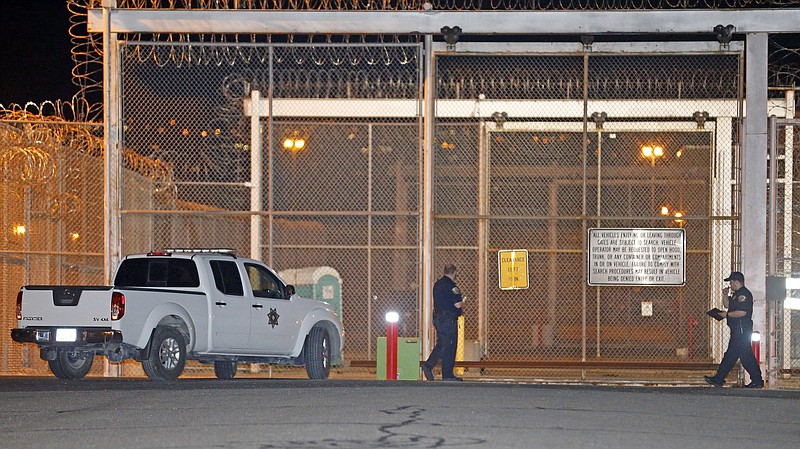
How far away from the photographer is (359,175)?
2481 centimetres

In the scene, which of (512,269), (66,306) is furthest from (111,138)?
(512,269)

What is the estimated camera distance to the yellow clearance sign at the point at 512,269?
18.6 m

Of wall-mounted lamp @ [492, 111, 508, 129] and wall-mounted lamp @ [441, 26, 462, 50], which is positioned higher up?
wall-mounted lamp @ [441, 26, 462, 50]

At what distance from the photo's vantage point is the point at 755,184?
17.6 meters

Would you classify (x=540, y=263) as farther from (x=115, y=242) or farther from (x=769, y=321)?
(x=115, y=242)

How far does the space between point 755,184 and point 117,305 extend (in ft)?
29.7

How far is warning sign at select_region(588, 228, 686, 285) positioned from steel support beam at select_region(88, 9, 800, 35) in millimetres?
2969

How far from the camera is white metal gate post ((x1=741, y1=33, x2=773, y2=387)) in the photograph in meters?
17.5

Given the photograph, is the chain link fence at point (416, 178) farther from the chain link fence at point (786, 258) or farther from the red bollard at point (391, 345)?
the red bollard at point (391, 345)

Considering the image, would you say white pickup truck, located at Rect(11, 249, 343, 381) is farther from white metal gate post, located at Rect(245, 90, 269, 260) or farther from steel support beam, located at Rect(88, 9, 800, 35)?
steel support beam, located at Rect(88, 9, 800, 35)

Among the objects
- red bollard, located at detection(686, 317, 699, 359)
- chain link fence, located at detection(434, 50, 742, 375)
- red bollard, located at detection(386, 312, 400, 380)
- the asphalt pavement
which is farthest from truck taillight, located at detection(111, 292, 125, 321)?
red bollard, located at detection(686, 317, 699, 359)

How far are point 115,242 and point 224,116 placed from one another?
11.0ft

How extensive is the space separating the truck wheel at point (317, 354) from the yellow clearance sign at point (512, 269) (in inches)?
121

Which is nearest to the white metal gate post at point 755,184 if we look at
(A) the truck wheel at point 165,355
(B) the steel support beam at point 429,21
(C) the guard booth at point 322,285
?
(B) the steel support beam at point 429,21
